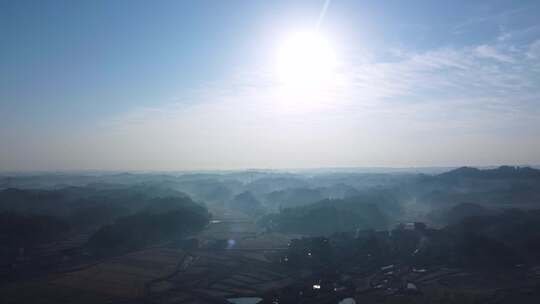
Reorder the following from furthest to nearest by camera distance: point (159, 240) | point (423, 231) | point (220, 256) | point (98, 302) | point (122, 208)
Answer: point (122, 208) → point (159, 240) → point (423, 231) → point (220, 256) → point (98, 302)

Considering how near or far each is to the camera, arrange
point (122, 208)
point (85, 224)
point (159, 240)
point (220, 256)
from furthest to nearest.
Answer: point (122, 208) < point (85, 224) < point (159, 240) < point (220, 256)

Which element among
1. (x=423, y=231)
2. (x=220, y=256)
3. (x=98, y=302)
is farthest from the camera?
(x=423, y=231)

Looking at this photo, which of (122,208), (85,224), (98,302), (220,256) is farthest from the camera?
(122,208)

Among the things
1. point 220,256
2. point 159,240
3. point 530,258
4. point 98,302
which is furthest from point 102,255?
point 530,258

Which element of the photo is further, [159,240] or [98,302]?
[159,240]

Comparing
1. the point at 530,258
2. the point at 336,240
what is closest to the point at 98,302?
the point at 336,240

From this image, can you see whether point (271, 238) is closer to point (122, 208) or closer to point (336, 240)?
point (336, 240)

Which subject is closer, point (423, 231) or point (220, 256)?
point (220, 256)

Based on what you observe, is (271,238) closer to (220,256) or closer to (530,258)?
(220,256)
